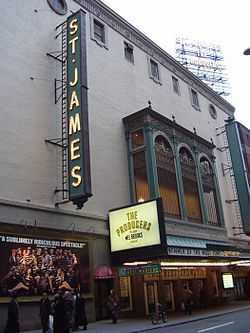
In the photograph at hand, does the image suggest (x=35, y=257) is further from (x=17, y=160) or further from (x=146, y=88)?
(x=146, y=88)

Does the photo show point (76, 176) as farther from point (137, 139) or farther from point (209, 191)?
point (209, 191)

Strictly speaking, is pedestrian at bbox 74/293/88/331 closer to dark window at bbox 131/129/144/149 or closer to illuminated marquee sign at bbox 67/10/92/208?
illuminated marquee sign at bbox 67/10/92/208

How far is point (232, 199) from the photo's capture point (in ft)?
124

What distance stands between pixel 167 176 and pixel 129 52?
31.0 ft

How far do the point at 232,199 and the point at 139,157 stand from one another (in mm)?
16008

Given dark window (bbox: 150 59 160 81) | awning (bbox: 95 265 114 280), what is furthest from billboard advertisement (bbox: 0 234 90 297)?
dark window (bbox: 150 59 160 81)

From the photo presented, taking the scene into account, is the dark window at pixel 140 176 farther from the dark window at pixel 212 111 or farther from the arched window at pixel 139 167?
the dark window at pixel 212 111

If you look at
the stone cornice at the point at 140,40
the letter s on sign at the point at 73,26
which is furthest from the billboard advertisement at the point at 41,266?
the stone cornice at the point at 140,40

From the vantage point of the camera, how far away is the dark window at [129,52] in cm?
2841

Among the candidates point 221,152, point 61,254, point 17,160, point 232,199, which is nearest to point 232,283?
point 232,199

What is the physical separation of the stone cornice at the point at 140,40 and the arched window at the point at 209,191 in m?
8.41

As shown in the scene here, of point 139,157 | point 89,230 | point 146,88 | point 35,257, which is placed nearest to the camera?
point 35,257

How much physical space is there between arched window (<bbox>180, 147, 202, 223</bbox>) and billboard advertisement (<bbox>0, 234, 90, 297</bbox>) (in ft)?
32.1

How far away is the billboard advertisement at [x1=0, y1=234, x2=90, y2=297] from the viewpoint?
653 inches
